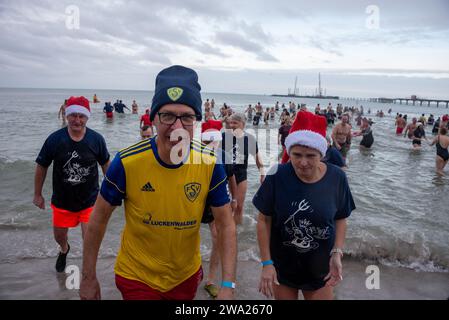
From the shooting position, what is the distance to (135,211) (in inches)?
81.4

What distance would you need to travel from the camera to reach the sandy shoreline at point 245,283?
398 cm

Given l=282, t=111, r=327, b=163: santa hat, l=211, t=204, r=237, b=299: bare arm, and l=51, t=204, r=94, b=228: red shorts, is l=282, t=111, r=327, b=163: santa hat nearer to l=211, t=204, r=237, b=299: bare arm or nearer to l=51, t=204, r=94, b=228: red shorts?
l=211, t=204, r=237, b=299: bare arm

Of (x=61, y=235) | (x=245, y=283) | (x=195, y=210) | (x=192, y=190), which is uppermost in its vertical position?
(x=192, y=190)

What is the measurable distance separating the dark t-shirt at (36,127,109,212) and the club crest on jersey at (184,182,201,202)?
239 cm

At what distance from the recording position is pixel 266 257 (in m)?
2.52

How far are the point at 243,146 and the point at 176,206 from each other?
3.40 metres

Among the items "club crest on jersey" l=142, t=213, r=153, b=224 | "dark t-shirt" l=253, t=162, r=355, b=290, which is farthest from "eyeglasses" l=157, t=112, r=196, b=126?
"dark t-shirt" l=253, t=162, r=355, b=290

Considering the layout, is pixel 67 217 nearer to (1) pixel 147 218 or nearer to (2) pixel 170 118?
(1) pixel 147 218

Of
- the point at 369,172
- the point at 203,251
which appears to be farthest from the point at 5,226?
the point at 369,172

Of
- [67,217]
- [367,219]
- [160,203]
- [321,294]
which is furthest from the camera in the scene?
[367,219]

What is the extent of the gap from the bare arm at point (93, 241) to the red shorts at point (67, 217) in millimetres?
2052

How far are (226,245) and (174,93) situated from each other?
39.6 inches

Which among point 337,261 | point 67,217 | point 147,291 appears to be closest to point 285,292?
point 337,261
